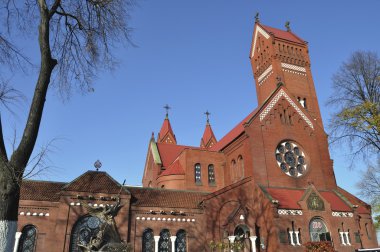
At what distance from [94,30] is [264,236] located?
716 inches

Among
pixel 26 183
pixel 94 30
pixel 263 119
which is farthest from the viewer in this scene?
pixel 263 119

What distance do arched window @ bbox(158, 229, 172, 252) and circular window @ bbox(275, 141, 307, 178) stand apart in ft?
33.9

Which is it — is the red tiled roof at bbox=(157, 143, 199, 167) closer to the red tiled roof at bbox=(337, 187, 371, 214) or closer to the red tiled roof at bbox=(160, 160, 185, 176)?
the red tiled roof at bbox=(160, 160, 185, 176)

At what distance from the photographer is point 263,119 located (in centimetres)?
2789

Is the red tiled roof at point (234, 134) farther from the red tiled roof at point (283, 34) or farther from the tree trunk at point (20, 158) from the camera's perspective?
the tree trunk at point (20, 158)

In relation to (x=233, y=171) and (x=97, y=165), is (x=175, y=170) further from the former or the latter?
(x=97, y=165)

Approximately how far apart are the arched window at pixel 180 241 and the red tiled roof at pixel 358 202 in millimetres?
13638

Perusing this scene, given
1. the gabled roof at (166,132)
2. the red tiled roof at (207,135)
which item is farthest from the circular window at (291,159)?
the gabled roof at (166,132)

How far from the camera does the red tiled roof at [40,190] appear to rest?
2180 cm

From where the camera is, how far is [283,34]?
131 ft

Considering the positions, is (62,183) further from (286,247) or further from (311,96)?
(311,96)

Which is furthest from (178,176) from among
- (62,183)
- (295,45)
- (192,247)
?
(295,45)

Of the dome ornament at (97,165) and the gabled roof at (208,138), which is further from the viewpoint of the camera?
the gabled roof at (208,138)

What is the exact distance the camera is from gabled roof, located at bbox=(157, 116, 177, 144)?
51.1 metres
